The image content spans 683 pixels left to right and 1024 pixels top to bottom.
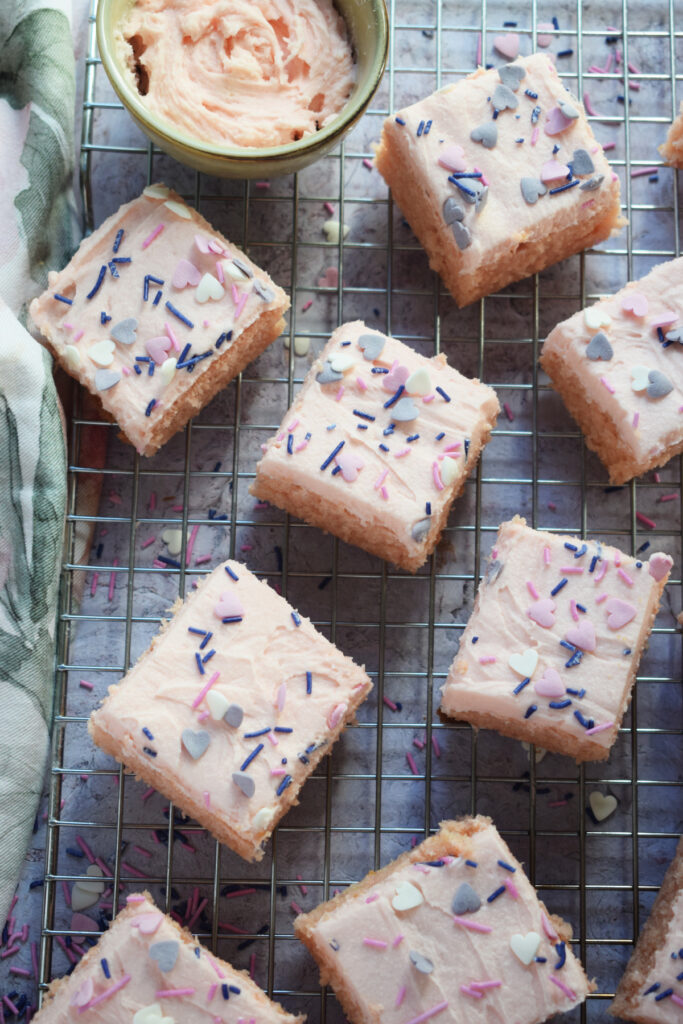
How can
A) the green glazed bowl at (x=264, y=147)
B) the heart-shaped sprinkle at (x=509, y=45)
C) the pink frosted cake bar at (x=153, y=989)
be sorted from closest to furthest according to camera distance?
the pink frosted cake bar at (x=153, y=989)
the green glazed bowl at (x=264, y=147)
the heart-shaped sprinkle at (x=509, y=45)

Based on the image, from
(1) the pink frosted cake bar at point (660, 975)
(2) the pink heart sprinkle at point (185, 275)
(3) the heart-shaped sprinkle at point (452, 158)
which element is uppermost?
(3) the heart-shaped sprinkle at point (452, 158)

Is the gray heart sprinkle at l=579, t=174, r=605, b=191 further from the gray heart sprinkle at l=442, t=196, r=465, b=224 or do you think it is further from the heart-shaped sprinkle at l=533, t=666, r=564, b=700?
the heart-shaped sprinkle at l=533, t=666, r=564, b=700

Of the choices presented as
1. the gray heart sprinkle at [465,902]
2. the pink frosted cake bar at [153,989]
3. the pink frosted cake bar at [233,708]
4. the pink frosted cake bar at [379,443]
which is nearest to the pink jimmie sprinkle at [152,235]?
the pink frosted cake bar at [379,443]

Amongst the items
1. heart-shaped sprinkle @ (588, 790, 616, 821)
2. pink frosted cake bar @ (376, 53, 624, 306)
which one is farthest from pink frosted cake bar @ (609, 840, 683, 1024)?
pink frosted cake bar @ (376, 53, 624, 306)

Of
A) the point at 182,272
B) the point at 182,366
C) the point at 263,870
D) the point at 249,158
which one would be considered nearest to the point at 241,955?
the point at 263,870

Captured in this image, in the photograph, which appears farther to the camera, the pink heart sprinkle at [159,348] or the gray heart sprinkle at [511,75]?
the gray heart sprinkle at [511,75]

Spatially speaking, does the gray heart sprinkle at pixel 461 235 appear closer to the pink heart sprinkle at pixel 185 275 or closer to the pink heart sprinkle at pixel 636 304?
the pink heart sprinkle at pixel 636 304

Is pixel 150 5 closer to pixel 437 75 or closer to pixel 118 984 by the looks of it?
pixel 437 75
